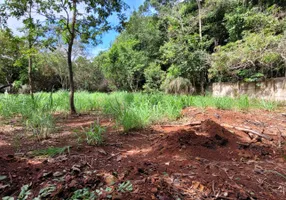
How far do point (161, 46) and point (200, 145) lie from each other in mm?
9123

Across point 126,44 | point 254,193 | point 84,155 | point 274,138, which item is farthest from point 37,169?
point 126,44

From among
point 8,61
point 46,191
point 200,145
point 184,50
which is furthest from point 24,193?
point 8,61

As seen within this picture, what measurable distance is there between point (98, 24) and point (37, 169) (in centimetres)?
395

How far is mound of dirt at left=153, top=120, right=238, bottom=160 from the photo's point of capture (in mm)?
1677

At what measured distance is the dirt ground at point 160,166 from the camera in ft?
3.58

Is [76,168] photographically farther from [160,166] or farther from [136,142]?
[136,142]

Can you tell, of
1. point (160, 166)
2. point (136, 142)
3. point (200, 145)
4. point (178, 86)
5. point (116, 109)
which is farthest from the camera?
point (178, 86)

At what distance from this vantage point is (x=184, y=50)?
8828mm

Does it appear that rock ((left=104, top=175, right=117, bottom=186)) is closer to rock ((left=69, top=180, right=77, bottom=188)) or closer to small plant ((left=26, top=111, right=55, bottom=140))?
rock ((left=69, top=180, right=77, bottom=188))

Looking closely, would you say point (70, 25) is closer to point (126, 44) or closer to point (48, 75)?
point (126, 44)

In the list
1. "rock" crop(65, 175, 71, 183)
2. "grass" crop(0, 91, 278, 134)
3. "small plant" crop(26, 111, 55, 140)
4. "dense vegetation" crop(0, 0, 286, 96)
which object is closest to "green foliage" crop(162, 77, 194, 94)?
"dense vegetation" crop(0, 0, 286, 96)

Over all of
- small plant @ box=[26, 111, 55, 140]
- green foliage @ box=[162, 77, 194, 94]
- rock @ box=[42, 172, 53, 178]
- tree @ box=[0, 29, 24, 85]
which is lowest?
rock @ box=[42, 172, 53, 178]

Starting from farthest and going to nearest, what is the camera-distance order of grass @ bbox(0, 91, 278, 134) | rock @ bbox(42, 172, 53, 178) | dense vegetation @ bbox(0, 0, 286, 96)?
dense vegetation @ bbox(0, 0, 286, 96) → grass @ bbox(0, 91, 278, 134) → rock @ bbox(42, 172, 53, 178)

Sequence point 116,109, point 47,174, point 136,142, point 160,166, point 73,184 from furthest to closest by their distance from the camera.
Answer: point 116,109 < point 136,142 < point 160,166 < point 47,174 < point 73,184
